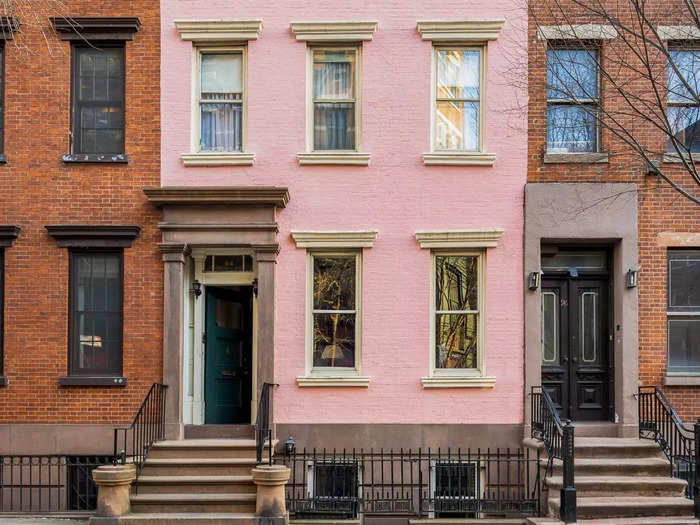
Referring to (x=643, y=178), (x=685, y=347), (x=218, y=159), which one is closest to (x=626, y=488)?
(x=685, y=347)

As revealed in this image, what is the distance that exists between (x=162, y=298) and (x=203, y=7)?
183 inches

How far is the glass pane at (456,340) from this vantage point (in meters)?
13.4

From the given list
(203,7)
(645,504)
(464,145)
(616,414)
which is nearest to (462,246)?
(464,145)

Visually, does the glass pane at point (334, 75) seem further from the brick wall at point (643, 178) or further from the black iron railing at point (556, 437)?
the black iron railing at point (556, 437)

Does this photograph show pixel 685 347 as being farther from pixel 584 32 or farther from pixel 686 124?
pixel 584 32

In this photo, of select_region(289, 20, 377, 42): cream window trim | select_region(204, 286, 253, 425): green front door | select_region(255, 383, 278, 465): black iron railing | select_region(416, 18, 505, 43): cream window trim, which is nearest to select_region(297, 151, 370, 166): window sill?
select_region(289, 20, 377, 42): cream window trim

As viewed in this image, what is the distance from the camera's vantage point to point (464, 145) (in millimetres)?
13578

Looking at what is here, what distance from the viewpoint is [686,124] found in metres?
13.4

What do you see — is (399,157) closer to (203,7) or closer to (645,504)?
(203,7)

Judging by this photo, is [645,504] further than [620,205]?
No

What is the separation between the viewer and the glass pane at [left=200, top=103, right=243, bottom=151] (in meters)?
13.6

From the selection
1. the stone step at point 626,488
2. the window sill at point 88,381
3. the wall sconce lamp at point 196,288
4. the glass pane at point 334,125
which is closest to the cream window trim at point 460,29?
the glass pane at point 334,125

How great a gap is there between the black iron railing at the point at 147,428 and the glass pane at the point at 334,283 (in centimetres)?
280

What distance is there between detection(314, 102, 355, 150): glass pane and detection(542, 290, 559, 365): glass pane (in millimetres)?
4002
